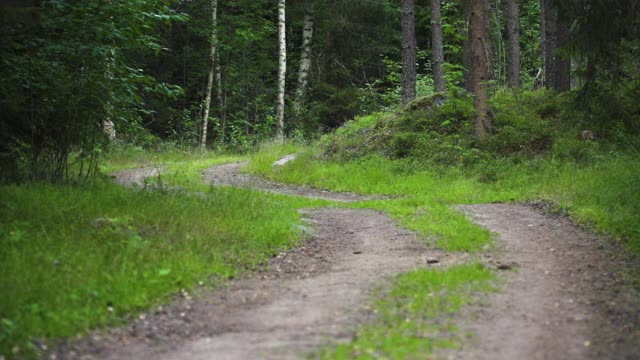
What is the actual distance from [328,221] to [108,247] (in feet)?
14.9

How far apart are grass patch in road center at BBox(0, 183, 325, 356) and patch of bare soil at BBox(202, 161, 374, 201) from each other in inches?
152

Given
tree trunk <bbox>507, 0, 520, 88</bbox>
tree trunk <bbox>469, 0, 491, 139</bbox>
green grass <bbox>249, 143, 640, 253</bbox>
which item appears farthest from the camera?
tree trunk <bbox>507, 0, 520, 88</bbox>

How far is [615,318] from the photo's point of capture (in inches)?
228

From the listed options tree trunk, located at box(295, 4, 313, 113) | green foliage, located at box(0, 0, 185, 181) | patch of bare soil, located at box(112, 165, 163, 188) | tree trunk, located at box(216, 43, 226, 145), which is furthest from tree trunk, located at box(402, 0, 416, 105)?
green foliage, located at box(0, 0, 185, 181)

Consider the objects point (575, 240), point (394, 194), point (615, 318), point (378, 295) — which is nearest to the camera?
point (615, 318)

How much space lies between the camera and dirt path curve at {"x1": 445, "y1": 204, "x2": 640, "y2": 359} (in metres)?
5.06

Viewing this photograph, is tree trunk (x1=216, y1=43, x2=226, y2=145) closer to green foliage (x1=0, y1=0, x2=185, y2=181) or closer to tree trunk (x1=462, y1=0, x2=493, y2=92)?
tree trunk (x1=462, y1=0, x2=493, y2=92)

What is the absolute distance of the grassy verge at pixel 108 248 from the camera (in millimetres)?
5590

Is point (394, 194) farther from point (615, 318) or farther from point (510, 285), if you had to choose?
point (615, 318)

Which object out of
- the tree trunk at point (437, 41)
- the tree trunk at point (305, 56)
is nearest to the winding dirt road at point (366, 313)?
the tree trunk at point (437, 41)

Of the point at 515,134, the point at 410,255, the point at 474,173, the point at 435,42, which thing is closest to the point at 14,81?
the point at 410,255

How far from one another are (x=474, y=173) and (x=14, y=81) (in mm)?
10300

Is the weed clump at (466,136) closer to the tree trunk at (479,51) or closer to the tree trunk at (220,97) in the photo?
the tree trunk at (479,51)

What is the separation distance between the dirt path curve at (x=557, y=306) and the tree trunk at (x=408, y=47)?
13449mm
